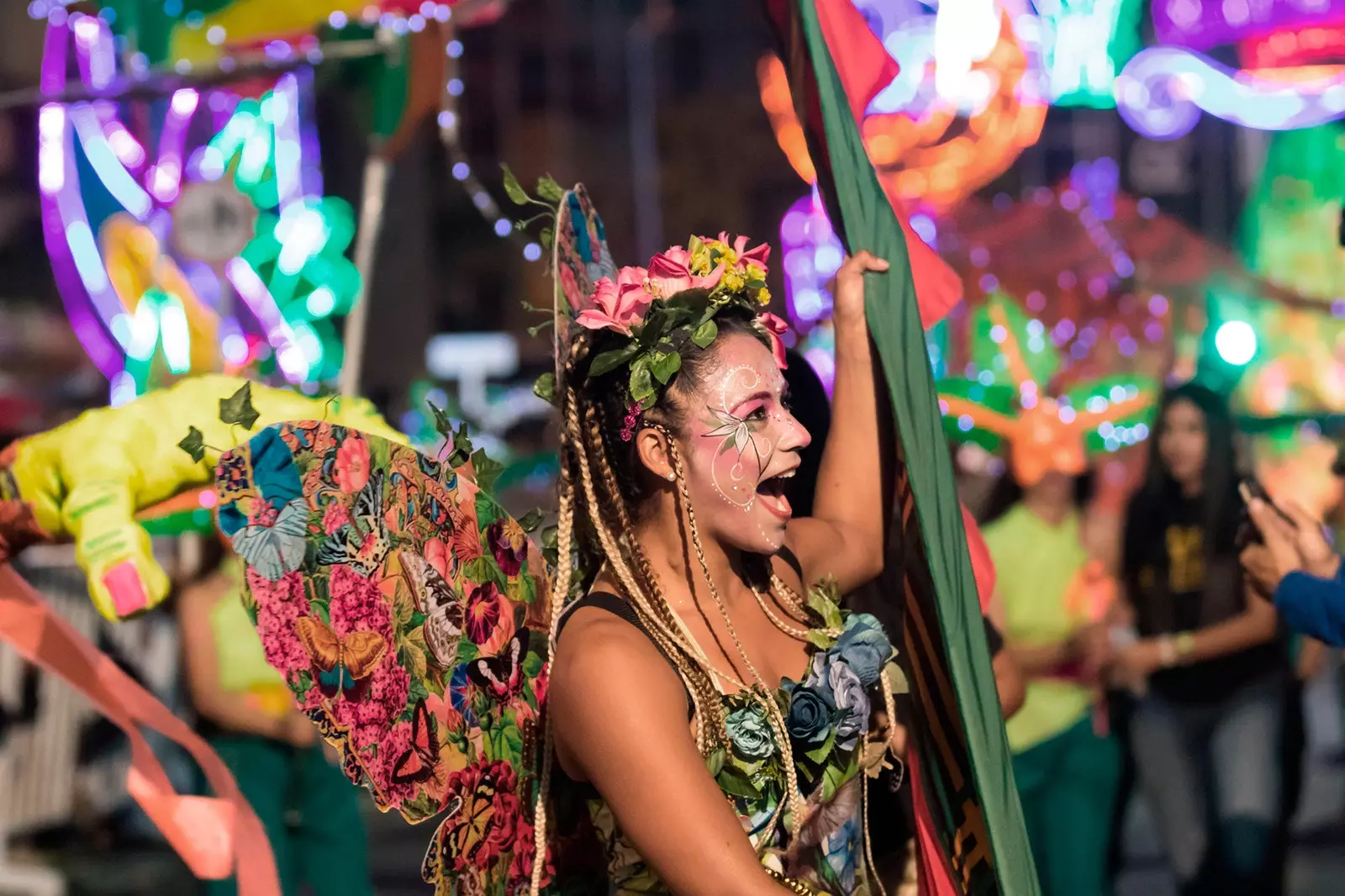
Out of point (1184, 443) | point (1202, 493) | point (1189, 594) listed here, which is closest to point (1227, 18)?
point (1184, 443)

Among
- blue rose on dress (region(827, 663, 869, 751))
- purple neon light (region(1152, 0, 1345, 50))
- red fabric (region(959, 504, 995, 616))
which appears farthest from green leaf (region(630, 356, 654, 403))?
purple neon light (region(1152, 0, 1345, 50))

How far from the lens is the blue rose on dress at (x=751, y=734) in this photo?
205 centimetres

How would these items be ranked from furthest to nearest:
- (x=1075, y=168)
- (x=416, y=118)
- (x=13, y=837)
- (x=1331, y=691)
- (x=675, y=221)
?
1. (x=675, y=221)
2. (x=1075, y=168)
3. (x=1331, y=691)
4. (x=13, y=837)
5. (x=416, y=118)

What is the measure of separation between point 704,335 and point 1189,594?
312cm

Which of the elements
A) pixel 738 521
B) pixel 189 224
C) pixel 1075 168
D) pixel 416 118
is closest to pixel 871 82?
pixel 738 521

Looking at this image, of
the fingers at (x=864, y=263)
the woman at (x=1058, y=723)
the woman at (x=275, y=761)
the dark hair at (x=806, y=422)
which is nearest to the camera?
the fingers at (x=864, y=263)

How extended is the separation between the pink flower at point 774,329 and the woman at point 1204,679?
272cm

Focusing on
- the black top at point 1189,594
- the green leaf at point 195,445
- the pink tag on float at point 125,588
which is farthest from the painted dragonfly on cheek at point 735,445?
the black top at point 1189,594

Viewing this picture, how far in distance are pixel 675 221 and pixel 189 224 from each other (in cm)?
1175

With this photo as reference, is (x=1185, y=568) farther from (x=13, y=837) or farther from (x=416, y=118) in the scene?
(x=13, y=837)

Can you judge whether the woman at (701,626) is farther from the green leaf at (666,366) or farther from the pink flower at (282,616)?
the pink flower at (282,616)

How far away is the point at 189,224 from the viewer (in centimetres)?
593

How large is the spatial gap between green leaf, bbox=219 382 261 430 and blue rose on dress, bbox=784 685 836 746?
835mm

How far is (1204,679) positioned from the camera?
4.69 m
